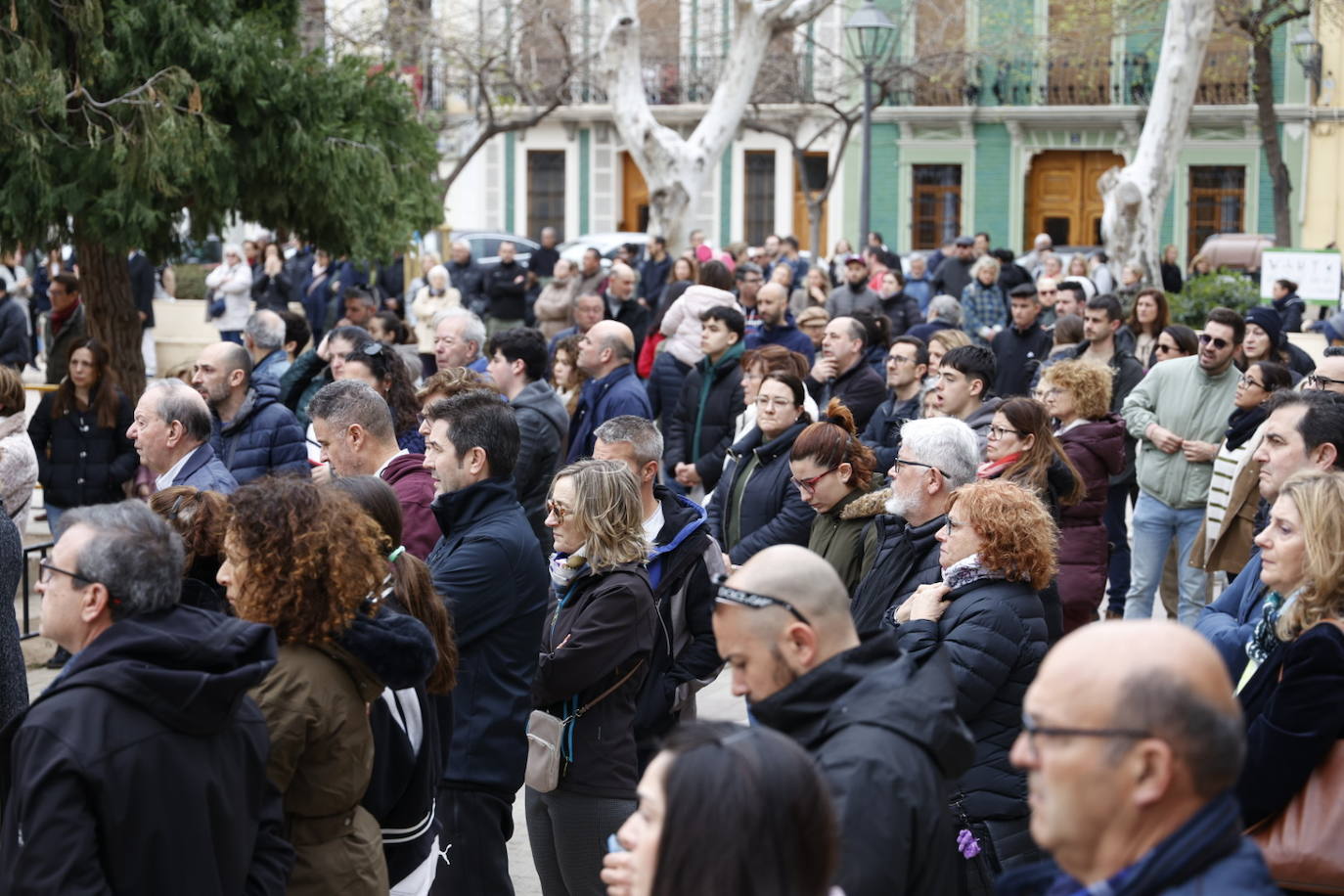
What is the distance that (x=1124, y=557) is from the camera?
975 centimetres

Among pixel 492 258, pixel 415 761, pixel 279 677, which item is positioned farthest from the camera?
pixel 492 258

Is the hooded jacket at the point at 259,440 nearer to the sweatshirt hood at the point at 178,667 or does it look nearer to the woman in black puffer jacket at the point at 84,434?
the woman in black puffer jacket at the point at 84,434

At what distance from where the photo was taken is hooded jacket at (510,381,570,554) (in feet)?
24.7

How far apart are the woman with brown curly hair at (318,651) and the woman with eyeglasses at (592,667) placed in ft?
3.68

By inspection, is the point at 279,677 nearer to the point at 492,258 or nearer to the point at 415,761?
the point at 415,761

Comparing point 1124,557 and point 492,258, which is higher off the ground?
point 492,258

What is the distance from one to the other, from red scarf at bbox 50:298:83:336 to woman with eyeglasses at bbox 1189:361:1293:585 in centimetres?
929

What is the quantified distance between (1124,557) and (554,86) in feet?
89.0

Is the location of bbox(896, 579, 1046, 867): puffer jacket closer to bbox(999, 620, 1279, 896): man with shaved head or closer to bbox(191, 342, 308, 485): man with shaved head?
bbox(999, 620, 1279, 896): man with shaved head

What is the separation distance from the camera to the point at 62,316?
13453 millimetres

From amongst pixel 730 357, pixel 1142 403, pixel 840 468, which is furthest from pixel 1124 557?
pixel 840 468

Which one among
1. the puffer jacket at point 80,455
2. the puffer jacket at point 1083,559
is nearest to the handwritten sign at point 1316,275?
the puffer jacket at point 1083,559

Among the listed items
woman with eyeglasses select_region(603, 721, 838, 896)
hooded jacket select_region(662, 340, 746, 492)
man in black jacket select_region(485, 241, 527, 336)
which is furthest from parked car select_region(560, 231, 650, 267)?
woman with eyeglasses select_region(603, 721, 838, 896)

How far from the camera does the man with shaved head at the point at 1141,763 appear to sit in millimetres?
2199
